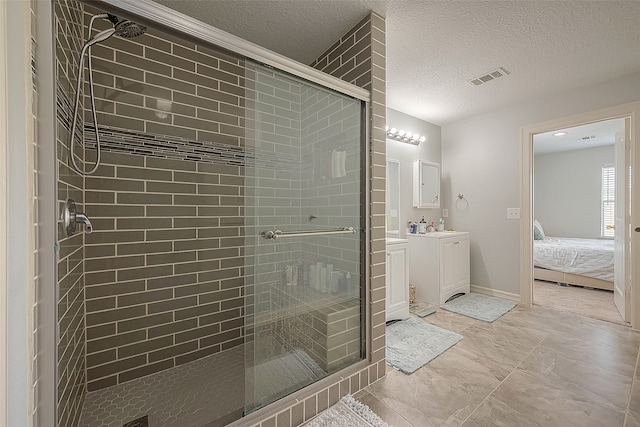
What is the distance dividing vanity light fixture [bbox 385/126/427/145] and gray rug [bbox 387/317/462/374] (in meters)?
2.08

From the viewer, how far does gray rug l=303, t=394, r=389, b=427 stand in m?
1.39

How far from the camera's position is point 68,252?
1155 mm

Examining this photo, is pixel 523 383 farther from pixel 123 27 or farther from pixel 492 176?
pixel 123 27

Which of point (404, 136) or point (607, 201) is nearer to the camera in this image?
point (404, 136)

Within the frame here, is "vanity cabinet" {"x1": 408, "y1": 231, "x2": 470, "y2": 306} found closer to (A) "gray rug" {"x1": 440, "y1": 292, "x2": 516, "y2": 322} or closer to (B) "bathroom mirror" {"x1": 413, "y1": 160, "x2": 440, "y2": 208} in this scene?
(A) "gray rug" {"x1": 440, "y1": 292, "x2": 516, "y2": 322}

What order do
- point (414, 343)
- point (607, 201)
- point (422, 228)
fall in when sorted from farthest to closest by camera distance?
point (607, 201), point (422, 228), point (414, 343)

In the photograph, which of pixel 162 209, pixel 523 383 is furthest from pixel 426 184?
pixel 162 209

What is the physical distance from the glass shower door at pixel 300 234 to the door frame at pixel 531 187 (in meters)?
2.54

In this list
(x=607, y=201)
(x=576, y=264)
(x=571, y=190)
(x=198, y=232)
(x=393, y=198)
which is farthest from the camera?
(x=571, y=190)

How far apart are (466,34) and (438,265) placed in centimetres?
221

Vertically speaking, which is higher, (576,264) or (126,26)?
(126,26)

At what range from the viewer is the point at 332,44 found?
6.91 ft

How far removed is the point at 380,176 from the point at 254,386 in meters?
1.38

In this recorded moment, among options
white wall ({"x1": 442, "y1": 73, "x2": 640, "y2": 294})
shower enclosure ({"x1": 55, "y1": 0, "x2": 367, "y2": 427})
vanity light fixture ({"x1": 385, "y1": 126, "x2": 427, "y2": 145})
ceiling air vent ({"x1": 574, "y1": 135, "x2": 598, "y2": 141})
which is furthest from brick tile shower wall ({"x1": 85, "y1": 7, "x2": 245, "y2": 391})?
ceiling air vent ({"x1": 574, "y1": 135, "x2": 598, "y2": 141})
